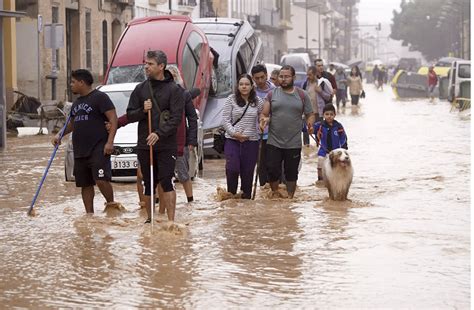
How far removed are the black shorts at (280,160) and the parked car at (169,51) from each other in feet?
24.4

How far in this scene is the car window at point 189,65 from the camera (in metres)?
22.7

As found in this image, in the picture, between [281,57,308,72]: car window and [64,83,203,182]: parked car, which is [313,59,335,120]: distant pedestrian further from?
[281,57,308,72]: car window

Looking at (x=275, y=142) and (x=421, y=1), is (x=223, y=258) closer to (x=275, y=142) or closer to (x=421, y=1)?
(x=275, y=142)

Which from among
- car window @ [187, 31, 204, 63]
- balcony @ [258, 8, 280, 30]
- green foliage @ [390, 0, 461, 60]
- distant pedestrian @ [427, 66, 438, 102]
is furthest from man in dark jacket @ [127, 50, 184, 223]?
green foliage @ [390, 0, 461, 60]

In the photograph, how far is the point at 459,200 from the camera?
1494cm

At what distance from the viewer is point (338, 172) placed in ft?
46.5

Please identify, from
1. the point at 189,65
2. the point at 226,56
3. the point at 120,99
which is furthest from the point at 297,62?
the point at 120,99

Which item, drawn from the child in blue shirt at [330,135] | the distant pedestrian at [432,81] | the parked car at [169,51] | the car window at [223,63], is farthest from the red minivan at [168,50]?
the distant pedestrian at [432,81]

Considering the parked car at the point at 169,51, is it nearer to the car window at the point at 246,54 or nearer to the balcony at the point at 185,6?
the car window at the point at 246,54

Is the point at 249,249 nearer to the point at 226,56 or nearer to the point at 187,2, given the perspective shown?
the point at 226,56

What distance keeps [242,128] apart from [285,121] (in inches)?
19.3

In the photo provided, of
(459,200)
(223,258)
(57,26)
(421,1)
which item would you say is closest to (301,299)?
(223,258)

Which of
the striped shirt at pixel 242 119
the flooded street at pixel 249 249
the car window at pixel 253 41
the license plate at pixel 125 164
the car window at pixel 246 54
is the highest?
the car window at pixel 253 41

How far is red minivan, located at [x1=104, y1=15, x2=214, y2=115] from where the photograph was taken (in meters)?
22.4
